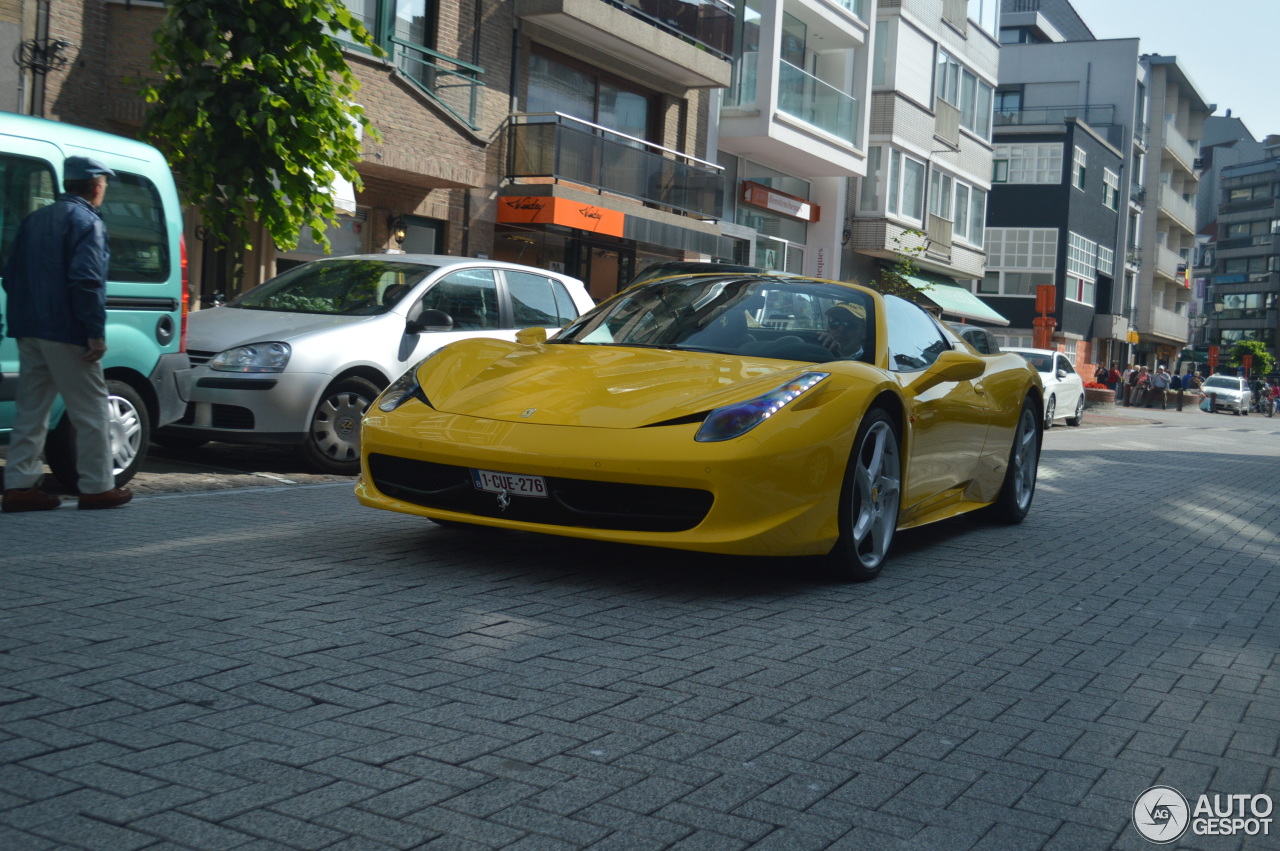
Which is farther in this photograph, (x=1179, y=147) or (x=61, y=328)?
(x=1179, y=147)

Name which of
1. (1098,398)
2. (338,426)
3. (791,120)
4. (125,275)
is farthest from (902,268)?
(125,275)

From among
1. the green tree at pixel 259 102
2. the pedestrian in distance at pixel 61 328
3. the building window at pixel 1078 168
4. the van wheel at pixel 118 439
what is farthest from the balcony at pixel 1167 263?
the pedestrian in distance at pixel 61 328

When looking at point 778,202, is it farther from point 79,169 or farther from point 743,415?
point 743,415

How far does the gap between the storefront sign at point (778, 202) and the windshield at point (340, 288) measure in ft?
66.3

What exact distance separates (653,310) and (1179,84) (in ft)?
249

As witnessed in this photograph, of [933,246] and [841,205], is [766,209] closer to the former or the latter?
[841,205]

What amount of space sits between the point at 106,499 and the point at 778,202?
83.7 ft

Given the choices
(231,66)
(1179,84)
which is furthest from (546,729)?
(1179,84)

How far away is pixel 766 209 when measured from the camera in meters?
30.6

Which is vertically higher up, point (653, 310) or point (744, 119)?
point (744, 119)

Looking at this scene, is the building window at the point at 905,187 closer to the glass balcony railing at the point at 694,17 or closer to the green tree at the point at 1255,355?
the glass balcony railing at the point at 694,17

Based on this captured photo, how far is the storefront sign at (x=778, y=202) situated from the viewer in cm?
2952

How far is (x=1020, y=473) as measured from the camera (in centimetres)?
823

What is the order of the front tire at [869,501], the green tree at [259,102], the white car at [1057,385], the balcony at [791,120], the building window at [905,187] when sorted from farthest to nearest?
the building window at [905,187] < the balcony at [791,120] < the white car at [1057,385] < the green tree at [259,102] < the front tire at [869,501]
